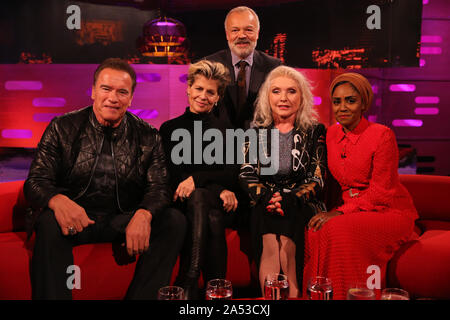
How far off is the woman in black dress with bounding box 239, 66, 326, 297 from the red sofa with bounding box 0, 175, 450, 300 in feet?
0.65

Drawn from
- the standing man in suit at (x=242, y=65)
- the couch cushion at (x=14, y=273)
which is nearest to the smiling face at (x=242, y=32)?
the standing man in suit at (x=242, y=65)

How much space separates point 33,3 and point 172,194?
116 inches

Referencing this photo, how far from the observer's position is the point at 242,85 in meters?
3.23

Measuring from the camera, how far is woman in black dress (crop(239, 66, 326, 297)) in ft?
8.15

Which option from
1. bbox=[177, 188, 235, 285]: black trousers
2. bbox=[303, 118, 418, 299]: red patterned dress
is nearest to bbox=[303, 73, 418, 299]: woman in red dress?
bbox=[303, 118, 418, 299]: red patterned dress

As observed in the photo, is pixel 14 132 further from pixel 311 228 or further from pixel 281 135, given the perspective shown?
pixel 311 228

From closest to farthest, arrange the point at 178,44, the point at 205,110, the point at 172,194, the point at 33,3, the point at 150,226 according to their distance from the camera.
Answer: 1. the point at 150,226
2. the point at 172,194
3. the point at 205,110
4. the point at 178,44
5. the point at 33,3

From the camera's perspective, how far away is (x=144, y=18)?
3.96 m

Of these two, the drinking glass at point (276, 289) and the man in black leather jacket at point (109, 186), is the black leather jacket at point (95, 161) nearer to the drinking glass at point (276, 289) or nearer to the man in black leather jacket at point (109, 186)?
the man in black leather jacket at point (109, 186)

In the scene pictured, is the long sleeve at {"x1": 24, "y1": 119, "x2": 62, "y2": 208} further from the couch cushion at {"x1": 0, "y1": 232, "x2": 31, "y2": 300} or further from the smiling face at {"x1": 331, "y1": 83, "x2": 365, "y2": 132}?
the smiling face at {"x1": 331, "y1": 83, "x2": 365, "y2": 132}

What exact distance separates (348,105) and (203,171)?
3.29 feet

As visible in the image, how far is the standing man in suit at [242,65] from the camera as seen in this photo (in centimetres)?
315

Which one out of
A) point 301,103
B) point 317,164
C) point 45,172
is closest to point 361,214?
point 317,164
